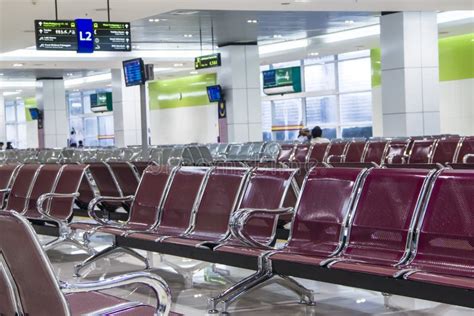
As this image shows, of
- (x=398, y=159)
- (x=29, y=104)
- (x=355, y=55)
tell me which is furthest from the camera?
(x=29, y=104)

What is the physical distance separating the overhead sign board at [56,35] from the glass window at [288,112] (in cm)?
1549

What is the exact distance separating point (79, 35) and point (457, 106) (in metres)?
12.0

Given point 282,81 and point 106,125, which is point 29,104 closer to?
point 106,125

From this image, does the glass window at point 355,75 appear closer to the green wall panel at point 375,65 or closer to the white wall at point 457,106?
the green wall panel at point 375,65

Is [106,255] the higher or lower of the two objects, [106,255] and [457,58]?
the lower

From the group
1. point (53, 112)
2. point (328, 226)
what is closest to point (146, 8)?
point (328, 226)

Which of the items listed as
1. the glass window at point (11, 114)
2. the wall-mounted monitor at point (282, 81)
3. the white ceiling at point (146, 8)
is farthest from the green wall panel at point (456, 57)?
the glass window at point (11, 114)

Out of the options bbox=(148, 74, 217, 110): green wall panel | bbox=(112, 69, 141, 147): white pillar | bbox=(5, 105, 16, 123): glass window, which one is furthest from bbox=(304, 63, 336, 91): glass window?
bbox=(5, 105, 16, 123): glass window

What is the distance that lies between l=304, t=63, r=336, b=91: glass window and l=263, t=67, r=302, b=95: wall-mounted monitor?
1.91 m

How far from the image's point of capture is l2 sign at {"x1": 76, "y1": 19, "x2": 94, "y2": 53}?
13023mm

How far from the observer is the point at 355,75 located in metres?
25.0

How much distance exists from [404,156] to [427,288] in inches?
195

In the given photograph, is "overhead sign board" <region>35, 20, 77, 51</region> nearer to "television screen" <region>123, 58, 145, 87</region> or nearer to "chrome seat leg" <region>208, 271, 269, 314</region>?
"television screen" <region>123, 58, 145, 87</region>

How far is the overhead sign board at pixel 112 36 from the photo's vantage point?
13.4m
